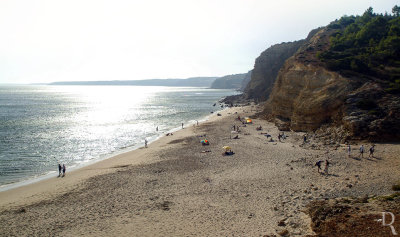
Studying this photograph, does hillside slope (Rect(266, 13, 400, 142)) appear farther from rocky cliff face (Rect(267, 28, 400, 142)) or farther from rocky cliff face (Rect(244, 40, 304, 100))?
rocky cliff face (Rect(244, 40, 304, 100))

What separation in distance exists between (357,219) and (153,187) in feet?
44.0

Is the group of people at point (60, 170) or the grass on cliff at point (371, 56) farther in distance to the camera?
the grass on cliff at point (371, 56)

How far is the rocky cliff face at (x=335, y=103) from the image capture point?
25744 millimetres

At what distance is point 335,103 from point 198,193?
71.0 feet

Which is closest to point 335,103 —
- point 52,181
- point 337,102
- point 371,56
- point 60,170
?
point 337,102

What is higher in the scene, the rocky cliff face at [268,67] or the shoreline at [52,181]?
the rocky cliff face at [268,67]

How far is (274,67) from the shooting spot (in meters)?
90.2

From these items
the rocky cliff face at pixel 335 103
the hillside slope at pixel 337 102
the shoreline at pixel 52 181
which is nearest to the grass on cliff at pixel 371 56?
the hillside slope at pixel 337 102

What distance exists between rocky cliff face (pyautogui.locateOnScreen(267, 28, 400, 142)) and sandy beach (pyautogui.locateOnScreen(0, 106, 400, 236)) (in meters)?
2.29

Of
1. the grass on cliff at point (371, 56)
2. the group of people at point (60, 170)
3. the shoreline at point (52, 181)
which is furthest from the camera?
the grass on cliff at point (371, 56)

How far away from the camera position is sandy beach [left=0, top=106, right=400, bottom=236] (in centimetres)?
1334

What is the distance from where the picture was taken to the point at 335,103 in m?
30.1

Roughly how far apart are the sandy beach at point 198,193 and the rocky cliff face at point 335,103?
2.29 m

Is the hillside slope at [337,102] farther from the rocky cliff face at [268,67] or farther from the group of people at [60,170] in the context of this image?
the rocky cliff face at [268,67]
